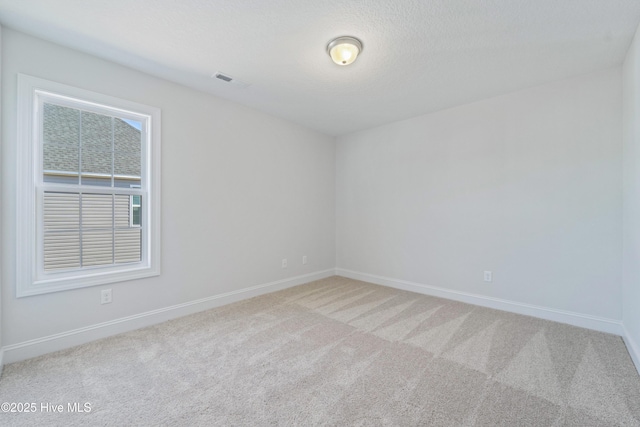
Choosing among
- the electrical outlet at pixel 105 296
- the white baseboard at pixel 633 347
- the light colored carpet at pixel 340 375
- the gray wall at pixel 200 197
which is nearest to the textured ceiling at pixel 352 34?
the gray wall at pixel 200 197

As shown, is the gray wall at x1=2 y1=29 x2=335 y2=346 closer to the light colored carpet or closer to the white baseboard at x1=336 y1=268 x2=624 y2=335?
the light colored carpet

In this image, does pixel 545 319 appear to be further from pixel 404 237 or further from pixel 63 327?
pixel 63 327

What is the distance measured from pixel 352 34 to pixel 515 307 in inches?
129

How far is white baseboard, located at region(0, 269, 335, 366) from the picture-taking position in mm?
2037

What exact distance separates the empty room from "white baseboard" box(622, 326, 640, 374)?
1.5 inches

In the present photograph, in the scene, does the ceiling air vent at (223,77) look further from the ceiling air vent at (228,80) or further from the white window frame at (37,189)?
the white window frame at (37,189)

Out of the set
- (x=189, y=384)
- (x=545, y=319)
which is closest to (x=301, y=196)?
(x=189, y=384)

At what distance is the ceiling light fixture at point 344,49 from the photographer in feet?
6.82

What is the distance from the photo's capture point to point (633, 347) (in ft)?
6.66

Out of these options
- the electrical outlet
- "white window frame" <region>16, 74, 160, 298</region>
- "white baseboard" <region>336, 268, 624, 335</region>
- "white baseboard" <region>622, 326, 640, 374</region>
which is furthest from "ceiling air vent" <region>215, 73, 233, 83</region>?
"white baseboard" <region>622, 326, 640, 374</region>

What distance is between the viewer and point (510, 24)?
1923 mm

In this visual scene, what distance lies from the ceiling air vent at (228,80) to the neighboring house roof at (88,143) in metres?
0.99

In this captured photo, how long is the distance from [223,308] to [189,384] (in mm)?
1380

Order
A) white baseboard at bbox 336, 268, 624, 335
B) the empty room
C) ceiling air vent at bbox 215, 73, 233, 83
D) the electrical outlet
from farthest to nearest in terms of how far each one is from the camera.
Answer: ceiling air vent at bbox 215, 73, 233, 83 < white baseboard at bbox 336, 268, 624, 335 < the electrical outlet < the empty room
